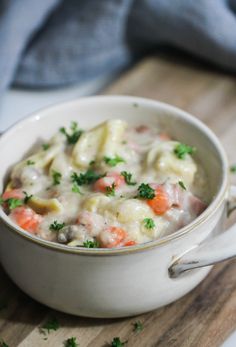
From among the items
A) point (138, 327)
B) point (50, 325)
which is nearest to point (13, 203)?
point (50, 325)

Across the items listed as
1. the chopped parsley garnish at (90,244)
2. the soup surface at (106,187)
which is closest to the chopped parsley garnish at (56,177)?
the soup surface at (106,187)

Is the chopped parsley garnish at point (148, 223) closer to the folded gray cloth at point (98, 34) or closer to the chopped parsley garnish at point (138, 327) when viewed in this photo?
the chopped parsley garnish at point (138, 327)

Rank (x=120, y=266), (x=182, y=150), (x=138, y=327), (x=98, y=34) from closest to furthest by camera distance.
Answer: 1. (x=120, y=266)
2. (x=138, y=327)
3. (x=182, y=150)
4. (x=98, y=34)

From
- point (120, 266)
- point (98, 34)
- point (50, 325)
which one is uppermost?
point (98, 34)

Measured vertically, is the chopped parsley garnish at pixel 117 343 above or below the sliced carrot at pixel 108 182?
below

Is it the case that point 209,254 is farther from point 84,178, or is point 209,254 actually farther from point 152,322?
point 84,178

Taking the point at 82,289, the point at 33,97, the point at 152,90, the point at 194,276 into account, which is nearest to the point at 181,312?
the point at 194,276

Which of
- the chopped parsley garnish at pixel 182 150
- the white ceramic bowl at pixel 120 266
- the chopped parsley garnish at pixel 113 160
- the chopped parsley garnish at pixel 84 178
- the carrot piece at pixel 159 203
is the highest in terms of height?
the chopped parsley garnish at pixel 182 150
